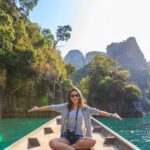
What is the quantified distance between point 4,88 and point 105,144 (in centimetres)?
3568

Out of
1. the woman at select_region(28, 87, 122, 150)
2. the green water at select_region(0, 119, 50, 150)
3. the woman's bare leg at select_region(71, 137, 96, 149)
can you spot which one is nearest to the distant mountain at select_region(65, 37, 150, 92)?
the green water at select_region(0, 119, 50, 150)

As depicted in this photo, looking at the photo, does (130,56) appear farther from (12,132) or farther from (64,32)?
(12,132)

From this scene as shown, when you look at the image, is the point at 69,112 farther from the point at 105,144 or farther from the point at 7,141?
the point at 7,141

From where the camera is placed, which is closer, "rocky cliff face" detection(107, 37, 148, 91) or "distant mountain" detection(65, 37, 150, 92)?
"distant mountain" detection(65, 37, 150, 92)

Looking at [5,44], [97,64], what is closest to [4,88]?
[5,44]

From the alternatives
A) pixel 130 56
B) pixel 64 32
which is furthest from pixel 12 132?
pixel 130 56

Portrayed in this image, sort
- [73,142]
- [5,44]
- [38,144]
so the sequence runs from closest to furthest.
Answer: [73,142], [38,144], [5,44]

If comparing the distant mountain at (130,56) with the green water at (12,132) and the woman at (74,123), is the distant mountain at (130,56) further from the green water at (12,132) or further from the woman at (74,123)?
the woman at (74,123)

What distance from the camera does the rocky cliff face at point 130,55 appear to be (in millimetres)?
150250

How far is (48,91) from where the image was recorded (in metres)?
51.9

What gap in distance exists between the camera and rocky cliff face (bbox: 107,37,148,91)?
15025 centimetres

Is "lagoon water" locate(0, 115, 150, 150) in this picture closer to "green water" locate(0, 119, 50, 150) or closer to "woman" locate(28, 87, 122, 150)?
"green water" locate(0, 119, 50, 150)

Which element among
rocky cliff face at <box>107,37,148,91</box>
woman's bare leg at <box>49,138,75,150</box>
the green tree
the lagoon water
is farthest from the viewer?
rocky cliff face at <box>107,37,148,91</box>

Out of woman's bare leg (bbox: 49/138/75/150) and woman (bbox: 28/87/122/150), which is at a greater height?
woman (bbox: 28/87/122/150)
